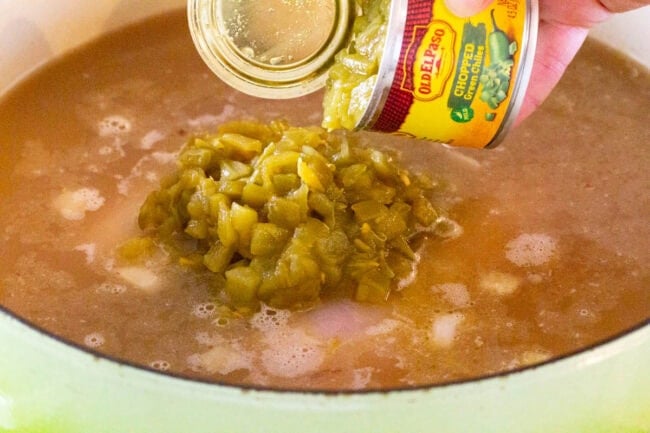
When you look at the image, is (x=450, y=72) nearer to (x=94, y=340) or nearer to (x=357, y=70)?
(x=357, y=70)

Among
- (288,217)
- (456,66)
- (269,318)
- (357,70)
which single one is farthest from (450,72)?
(269,318)

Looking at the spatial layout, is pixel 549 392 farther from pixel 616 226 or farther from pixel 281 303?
pixel 616 226

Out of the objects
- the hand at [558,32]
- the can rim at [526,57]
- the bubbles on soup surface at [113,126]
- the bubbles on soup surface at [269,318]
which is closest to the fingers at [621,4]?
the hand at [558,32]

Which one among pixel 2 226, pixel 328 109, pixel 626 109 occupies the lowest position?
pixel 2 226

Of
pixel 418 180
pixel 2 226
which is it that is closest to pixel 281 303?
pixel 418 180

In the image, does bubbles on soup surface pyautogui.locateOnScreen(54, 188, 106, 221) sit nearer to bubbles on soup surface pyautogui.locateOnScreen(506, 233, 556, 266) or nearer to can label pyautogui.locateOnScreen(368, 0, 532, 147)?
can label pyautogui.locateOnScreen(368, 0, 532, 147)

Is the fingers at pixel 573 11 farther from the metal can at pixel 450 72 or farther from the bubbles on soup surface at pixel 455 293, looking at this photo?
the bubbles on soup surface at pixel 455 293
